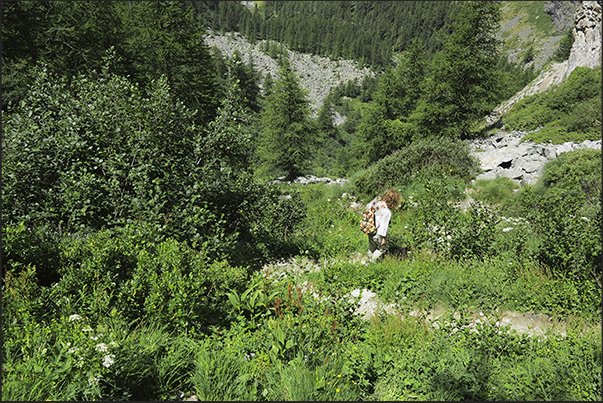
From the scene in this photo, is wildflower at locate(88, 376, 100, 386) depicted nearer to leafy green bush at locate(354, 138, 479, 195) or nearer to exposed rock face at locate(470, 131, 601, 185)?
leafy green bush at locate(354, 138, 479, 195)

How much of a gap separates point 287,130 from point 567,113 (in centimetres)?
1968

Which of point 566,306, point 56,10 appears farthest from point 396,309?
point 56,10

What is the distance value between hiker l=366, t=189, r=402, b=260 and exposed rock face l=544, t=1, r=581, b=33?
165 meters

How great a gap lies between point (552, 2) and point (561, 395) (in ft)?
648

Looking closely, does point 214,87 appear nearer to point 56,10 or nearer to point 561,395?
point 56,10

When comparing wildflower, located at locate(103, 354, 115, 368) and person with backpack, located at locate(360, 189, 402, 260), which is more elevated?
wildflower, located at locate(103, 354, 115, 368)

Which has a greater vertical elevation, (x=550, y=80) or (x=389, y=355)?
(x=550, y=80)

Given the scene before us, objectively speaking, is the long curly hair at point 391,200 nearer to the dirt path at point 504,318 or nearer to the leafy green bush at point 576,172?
the dirt path at point 504,318

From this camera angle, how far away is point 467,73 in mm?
19547

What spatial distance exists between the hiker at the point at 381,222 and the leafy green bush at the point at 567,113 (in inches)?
481

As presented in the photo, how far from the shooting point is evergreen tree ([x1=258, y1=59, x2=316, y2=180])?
24.9 m

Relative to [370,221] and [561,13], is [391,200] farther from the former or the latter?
[561,13]

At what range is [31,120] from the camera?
4910 millimetres

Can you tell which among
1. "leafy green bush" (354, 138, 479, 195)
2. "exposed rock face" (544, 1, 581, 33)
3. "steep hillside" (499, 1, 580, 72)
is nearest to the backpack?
"leafy green bush" (354, 138, 479, 195)
